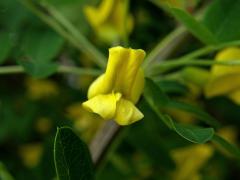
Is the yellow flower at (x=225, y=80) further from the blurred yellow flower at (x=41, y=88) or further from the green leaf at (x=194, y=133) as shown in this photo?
the blurred yellow flower at (x=41, y=88)

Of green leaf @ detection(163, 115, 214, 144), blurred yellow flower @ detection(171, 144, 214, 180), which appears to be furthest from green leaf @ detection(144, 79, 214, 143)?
blurred yellow flower @ detection(171, 144, 214, 180)

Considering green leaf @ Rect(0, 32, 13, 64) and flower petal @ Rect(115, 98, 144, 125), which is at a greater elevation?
flower petal @ Rect(115, 98, 144, 125)

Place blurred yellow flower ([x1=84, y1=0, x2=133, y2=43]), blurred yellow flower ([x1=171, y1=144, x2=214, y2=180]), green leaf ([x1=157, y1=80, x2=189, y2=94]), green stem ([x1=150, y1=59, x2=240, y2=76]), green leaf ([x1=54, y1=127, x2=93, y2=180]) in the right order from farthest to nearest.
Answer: blurred yellow flower ([x1=171, y1=144, x2=214, y2=180]), blurred yellow flower ([x1=84, y1=0, x2=133, y2=43]), green leaf ([x1=157, y1=80, x2=189, y2=94]), green stem ([x1=150, y1=59, x2=240, y2=76]), green leaf ([x1=54, y1=127, x2=93, y2=180])

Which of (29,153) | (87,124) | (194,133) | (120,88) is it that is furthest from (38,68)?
(29,153)

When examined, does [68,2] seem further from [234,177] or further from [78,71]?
[234,177]

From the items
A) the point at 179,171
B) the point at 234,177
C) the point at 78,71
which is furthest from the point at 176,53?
the point at 234,177

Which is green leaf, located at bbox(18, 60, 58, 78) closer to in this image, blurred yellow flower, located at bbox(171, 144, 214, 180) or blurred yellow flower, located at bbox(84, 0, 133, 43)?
blurred yellow flower, located at bbox(84, 0, 133, 43)
